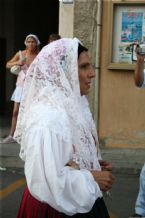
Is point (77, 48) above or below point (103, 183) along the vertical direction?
above

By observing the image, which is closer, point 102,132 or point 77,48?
point 77,48

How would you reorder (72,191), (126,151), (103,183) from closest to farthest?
1. (72,191)
2. (103,183)
3. (126,151)

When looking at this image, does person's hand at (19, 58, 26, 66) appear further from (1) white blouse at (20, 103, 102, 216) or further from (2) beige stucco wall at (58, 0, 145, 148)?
(1) white blouse at (20, 103, 102, 216)

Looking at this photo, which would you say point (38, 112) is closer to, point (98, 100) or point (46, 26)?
point (98, 100)

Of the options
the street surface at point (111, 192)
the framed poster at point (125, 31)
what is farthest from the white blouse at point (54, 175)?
the framed poster at point (125, 31)

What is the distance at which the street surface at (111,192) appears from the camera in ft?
17.2

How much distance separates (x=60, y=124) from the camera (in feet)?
7.22

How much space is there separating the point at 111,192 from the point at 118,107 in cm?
242

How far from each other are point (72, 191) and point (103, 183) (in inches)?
8.5

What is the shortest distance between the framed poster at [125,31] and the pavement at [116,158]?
4.44ft

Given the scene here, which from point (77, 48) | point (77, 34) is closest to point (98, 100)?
point (77, 34)

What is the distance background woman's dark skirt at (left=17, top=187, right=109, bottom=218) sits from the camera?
2.35 m

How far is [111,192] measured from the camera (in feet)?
19.7

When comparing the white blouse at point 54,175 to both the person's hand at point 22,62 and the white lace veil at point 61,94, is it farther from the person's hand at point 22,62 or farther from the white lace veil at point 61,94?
the person's hand at point 22,62
